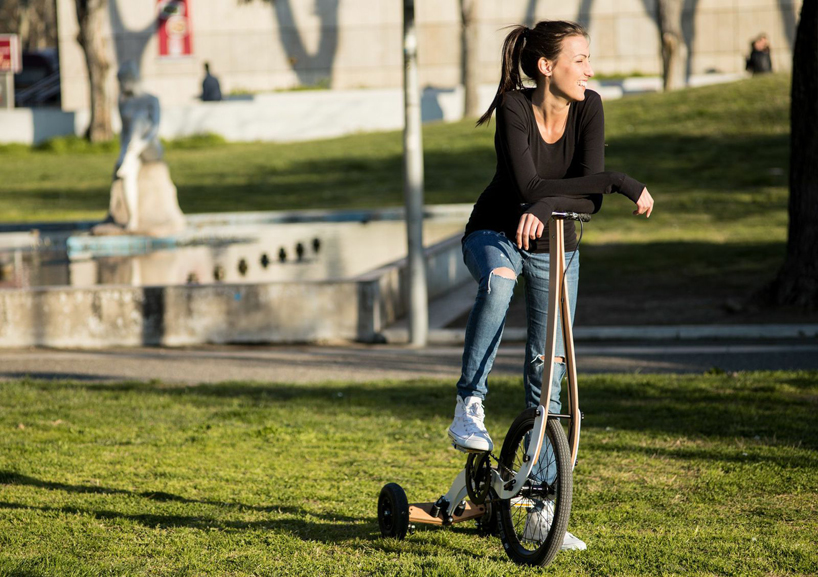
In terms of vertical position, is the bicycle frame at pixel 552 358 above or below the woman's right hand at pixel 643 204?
below

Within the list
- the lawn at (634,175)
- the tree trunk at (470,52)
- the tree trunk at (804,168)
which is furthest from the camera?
the tree trunk at (470,52)

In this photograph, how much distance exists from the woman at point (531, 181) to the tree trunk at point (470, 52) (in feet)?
97.4

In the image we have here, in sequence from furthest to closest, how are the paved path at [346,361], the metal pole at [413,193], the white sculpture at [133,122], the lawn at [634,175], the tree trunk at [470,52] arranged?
the tree trunk at [470,52], the white sculpture at [133,122], the lawn at [634,175], the metal pole at [413,193], the paved path at [346,361]

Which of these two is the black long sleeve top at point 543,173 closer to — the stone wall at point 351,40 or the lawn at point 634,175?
the lawn at point 634,175

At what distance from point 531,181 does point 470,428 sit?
89 centimetres

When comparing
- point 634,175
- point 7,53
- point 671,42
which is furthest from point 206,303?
point 7,53

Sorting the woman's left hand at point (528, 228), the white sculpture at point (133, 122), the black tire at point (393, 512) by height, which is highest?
the white sculpture at point (133, 122)

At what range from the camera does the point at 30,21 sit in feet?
210

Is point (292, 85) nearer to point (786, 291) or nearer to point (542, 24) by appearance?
point (786, 291)

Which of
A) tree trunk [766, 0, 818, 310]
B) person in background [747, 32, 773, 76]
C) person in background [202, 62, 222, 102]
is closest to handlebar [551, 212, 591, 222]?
tree trunk [766, 0, 818, 310]

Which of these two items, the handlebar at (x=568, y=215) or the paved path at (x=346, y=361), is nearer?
the handlebar at (x=568, y=215)

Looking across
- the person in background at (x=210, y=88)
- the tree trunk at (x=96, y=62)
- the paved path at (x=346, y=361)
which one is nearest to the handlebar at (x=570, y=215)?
the paved path at (x=346, y=361)

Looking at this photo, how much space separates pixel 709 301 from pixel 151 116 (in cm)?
767

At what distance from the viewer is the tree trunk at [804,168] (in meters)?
11.0
